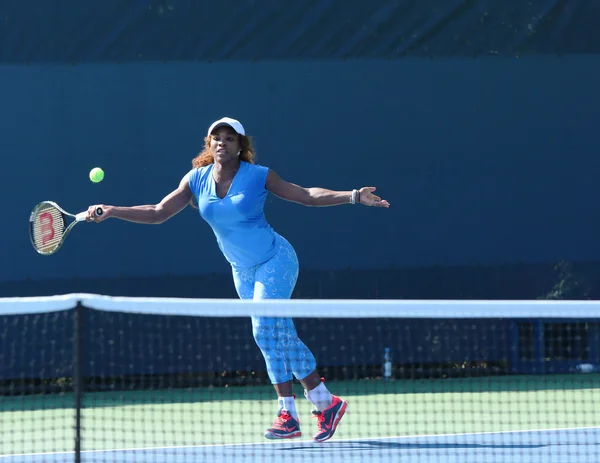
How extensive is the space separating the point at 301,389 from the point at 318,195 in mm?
2546

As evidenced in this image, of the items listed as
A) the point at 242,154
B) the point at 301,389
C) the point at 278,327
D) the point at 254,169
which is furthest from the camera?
the point at 301,389

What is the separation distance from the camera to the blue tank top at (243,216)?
4.90m

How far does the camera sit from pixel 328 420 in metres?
4.91

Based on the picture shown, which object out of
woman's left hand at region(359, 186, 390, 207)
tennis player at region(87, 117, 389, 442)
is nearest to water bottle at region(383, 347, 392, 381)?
tennis player at region(87, 117, 389, 442)

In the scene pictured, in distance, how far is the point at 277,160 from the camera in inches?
294

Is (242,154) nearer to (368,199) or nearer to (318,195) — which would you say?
(318,195)

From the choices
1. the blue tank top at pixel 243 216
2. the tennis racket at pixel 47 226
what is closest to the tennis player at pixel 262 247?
the blue tank top at pixel 243 216

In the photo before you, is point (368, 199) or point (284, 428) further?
point (284, 428)

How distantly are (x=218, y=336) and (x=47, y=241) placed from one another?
2.02 meters

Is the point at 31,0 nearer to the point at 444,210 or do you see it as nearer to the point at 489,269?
the point at 444,210

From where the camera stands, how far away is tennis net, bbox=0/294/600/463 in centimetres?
486

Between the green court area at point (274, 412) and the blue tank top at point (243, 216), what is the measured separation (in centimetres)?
80

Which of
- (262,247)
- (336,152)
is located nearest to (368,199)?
(262,247)

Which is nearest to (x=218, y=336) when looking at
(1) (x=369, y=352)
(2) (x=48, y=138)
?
(1) (x=369, y=352)
